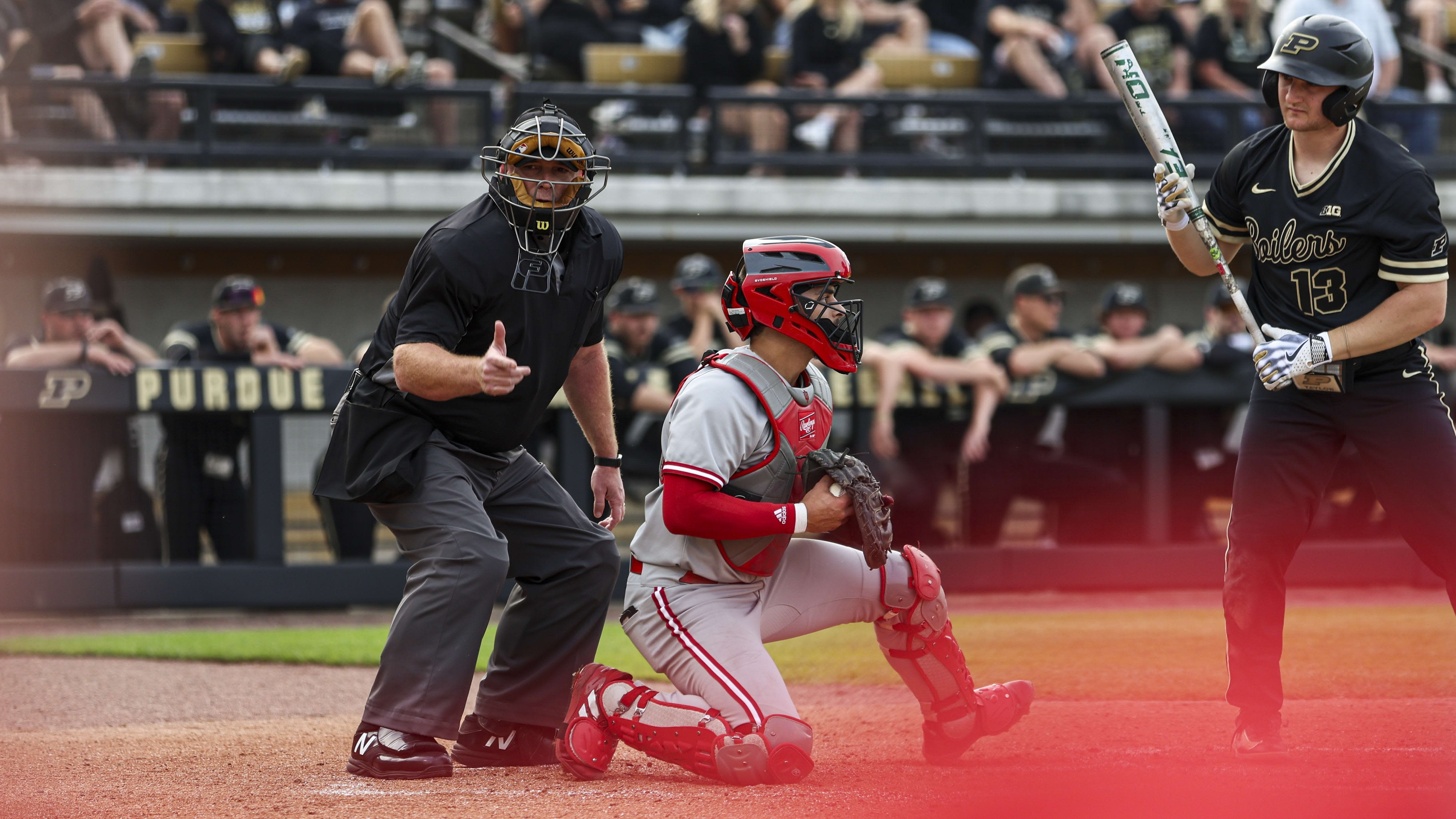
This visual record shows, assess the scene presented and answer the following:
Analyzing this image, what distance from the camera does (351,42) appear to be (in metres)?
12.1

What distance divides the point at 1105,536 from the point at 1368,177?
493cm

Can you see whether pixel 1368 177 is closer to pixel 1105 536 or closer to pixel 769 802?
pixel 769 802

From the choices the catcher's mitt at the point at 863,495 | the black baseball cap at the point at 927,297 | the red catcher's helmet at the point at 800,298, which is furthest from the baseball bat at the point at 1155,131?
the black baseball cap at the point at 927,297

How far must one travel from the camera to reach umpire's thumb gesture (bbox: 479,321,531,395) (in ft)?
12.4

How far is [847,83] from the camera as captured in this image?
1280cm

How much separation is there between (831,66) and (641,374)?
531 centimetres

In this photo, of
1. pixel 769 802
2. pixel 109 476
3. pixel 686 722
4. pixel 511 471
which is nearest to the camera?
pixel 769 802

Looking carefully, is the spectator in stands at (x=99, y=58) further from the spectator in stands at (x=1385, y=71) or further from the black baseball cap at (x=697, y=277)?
the spectator in stands at (x=1385, y=71)

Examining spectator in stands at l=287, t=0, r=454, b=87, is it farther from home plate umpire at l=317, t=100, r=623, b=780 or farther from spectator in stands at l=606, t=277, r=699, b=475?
home plate umpire at l=317, t=100, r=623, b=780

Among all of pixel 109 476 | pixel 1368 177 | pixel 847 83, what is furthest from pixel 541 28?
pixel 1368 177

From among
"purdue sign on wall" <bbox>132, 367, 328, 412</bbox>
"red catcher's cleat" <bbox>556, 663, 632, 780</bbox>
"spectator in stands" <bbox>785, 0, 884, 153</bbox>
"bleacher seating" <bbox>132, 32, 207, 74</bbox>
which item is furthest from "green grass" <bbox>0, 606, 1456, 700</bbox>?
"bleacher seating" <bbox>132, 32, 207, 74</bbox>

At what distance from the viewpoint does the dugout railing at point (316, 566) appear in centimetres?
822

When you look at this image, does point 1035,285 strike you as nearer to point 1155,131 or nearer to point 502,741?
point 1155,131

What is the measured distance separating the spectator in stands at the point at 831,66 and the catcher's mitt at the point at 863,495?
8805 mm
